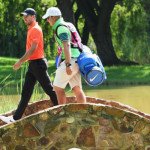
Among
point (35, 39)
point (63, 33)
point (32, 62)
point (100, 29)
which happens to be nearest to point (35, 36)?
point (35, 39)

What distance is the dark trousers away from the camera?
9.12 metres

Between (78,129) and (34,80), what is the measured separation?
2.62m

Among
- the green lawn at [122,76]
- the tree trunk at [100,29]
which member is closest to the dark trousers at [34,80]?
the green lawn at [122,76]

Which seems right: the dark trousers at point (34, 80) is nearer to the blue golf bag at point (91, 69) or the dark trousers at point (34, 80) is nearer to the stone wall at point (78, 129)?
the blue golf bag at point (91, 69)

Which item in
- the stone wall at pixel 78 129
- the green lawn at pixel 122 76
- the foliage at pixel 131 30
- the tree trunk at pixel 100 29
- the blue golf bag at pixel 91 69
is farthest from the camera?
the foliage at pixel 131 30

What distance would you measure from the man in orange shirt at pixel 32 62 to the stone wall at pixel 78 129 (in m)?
1.94

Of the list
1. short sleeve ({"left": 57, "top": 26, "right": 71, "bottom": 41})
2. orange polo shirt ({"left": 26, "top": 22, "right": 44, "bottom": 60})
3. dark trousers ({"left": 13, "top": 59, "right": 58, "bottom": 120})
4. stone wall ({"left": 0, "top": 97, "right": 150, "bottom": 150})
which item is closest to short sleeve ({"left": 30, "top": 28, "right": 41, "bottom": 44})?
orange polo shirt ({"left": 26, "top": 22, "right": 44, "bottom": 60})

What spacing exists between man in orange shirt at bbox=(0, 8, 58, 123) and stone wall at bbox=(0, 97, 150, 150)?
6.37 feet

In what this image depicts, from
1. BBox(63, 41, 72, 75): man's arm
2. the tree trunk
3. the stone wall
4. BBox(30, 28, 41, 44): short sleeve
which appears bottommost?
the tree trunk

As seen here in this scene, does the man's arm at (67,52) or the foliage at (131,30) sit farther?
the foliage at (131,30)

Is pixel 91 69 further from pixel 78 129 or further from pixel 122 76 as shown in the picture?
pixel 122 76

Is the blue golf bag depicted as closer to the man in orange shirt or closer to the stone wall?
the man in orange shirt

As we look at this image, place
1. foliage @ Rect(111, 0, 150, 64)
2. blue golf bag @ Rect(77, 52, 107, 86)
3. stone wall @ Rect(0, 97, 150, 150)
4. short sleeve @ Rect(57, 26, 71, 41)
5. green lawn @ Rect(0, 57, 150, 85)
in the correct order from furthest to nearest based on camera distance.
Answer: foliage @ Rect(111, 0, 150, 64), green lawn @ Rect(0, 57, 150, 85), short sleeve @ Rect(57, 26, 71, 41), blue golf bag @ Rect(77, 52, 107, 86), stone wall @ Rect(0, 97, 150, 150)

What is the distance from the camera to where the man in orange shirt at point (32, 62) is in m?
8.85
